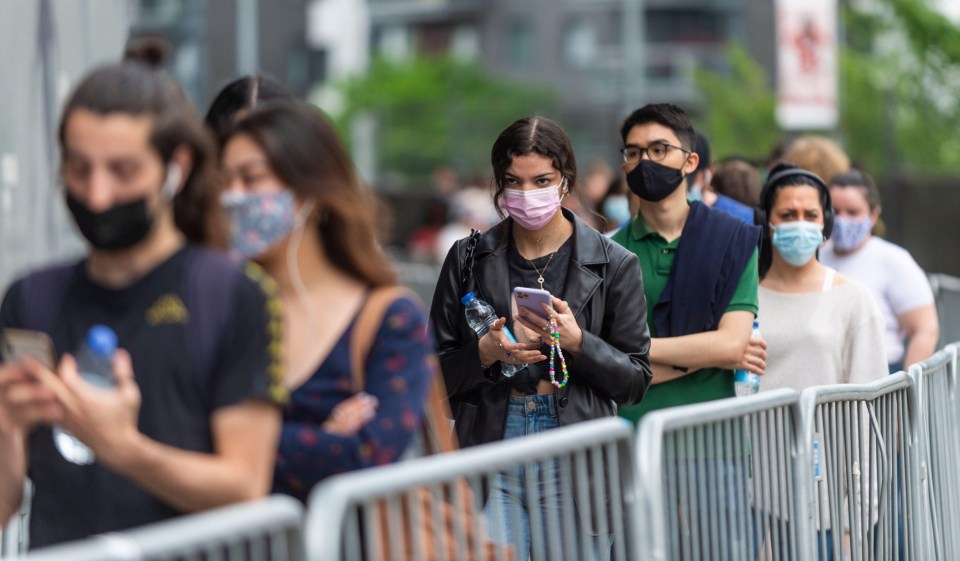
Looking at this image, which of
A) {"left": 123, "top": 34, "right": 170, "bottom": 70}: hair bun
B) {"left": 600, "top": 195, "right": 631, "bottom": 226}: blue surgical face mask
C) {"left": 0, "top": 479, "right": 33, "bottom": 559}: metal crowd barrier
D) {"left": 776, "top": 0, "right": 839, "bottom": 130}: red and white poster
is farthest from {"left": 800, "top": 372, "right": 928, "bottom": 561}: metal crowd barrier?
{"left": 776, "top": 0, "right": 839, "bottom": 130}: red and white poster

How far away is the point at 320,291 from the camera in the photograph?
3.48 metres

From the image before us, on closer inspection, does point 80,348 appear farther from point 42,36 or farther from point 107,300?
point 42,36

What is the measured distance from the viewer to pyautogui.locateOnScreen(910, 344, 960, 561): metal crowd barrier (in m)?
5.71

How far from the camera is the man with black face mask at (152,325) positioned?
9.80 ft

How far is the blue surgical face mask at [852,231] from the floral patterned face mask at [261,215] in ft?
15.3

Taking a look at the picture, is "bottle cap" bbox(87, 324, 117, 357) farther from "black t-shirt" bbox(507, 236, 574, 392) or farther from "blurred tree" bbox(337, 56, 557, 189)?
"blurred tree" bbox(337, 56, 557, 189)

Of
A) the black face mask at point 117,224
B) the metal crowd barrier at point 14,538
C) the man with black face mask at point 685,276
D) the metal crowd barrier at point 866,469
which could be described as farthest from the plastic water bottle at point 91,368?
the man with black face mask at point 685,276

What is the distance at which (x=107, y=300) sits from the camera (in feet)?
9.98

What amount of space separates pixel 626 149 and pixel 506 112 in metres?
40.7

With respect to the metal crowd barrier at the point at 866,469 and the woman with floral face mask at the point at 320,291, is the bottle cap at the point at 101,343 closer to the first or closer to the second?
the woman with floral face mask at the point at 320,291

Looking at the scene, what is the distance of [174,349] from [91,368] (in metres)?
0.16

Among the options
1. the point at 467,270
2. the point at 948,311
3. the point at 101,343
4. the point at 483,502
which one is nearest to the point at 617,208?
the point at 948,311

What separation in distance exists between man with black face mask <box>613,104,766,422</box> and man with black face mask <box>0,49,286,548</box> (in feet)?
8.71

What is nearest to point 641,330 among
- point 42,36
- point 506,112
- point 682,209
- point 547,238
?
point 547,238
